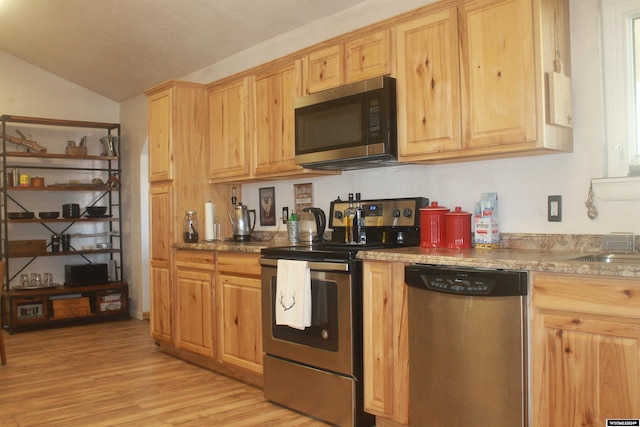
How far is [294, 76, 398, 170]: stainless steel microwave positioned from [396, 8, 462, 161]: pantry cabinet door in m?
0.08

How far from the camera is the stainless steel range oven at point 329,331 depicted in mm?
2795

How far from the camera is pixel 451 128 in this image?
2729mm

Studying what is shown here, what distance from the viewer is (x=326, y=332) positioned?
2.90 meters

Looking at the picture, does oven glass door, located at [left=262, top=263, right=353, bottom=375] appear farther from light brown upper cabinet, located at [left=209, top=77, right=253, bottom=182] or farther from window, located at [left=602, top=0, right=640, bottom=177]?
window, located at [left=602, top=0, right=640, bottom=177]

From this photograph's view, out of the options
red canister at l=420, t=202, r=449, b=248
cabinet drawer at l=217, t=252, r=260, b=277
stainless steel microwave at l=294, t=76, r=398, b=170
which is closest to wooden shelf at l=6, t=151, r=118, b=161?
cabinet drawer at l=217, t=252, r=260, b=277

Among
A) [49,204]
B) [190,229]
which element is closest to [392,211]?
[190,229]

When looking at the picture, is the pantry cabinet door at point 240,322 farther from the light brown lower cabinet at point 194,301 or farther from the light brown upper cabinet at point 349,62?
the light brown upper cabinet at point 349,62

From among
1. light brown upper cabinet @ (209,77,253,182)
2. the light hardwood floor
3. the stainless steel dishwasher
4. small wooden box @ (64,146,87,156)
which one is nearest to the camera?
the stainless steel dishwasher

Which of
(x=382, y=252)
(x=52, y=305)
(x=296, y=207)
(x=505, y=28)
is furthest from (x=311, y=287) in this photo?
(x=52, y=305)

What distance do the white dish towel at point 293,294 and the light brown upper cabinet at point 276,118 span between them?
0.89m

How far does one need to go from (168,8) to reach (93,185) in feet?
8.96

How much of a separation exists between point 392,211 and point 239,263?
3.58 ft

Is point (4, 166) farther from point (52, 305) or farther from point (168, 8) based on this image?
point (168, 8)

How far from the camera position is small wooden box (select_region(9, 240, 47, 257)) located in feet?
19.0
